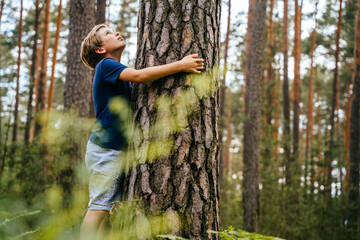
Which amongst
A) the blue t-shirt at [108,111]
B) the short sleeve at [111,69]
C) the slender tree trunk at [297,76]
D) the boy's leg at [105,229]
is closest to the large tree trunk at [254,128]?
the slender tree trunk at [297,76]

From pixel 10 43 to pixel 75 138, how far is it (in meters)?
12.6

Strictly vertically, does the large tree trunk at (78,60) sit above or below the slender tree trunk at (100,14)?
below

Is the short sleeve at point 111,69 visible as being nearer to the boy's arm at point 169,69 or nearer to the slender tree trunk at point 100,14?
the boy's arm at point 169,69

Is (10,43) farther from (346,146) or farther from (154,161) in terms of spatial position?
(346,146)

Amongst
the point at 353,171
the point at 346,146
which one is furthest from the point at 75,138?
the point at 346,146

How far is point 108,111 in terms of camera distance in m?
2.34

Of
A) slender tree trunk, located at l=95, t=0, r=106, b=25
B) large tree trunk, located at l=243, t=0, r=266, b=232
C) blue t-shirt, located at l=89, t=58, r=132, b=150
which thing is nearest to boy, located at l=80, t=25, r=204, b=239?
blue t-shirt, located at l=89, t=58, r=132, b=150

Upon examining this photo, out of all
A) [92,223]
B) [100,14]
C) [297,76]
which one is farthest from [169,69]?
[297,76]

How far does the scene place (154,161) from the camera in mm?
1876

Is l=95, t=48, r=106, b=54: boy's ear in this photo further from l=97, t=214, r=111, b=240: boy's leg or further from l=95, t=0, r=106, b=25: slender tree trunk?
l=95, t=0, r=106, b=25: slender tree trunk

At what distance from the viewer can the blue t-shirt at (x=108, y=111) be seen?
7.48 feet

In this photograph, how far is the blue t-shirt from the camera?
7.48 feet

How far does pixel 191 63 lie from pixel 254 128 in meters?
7.16

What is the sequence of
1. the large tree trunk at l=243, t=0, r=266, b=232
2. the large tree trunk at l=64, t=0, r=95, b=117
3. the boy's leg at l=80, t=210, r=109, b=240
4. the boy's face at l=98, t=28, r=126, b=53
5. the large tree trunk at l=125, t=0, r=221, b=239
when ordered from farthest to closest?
the large tree trunk at l=243, t=0, r=266, b=232 < the large tree trunk at l=64, t=0, r=95, b=117 < the boy's face at l=98, t=28, r=126, b=53 < the boy's leg at l=80, t=210, r=109, b=240 < the large tree trunk at l=125, t=0, r=221, b=239
